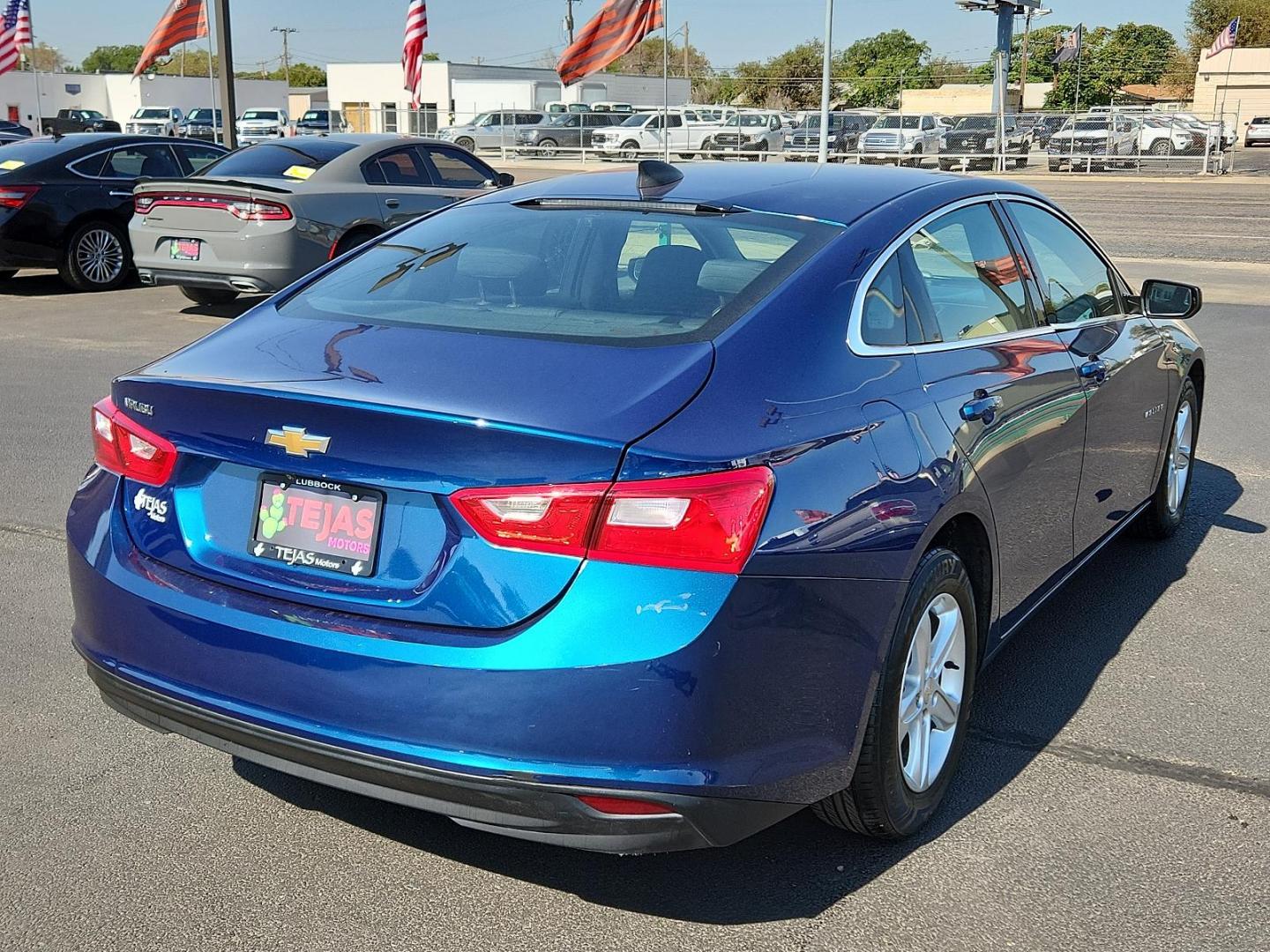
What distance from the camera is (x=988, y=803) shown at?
345 cm

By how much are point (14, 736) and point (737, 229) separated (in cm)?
249

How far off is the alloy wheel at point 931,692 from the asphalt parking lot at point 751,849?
19cm

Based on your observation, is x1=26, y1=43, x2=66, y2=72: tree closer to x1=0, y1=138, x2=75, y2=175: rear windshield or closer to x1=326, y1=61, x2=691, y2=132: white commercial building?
x1=326, y1=61, x2=691, y2=132: white commercial building

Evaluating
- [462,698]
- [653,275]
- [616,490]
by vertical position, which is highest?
[653,275]

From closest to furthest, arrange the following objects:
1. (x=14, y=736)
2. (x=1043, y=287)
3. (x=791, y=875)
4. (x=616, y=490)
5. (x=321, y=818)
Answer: (x=616, y=490) < (x=791, y=875) < (x=321, y=818) < (x=14, y=736) < (x=1043, y=287)

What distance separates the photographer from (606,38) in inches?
937

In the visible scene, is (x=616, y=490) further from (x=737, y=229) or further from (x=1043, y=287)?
(x=1043, y=287)

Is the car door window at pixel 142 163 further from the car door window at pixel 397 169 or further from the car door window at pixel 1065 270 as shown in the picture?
the car door window at pixel 1065 270

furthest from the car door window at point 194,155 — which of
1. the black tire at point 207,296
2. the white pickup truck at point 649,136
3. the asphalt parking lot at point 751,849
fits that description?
the white pickup truck at point 649,136

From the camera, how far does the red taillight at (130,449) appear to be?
2.92 m

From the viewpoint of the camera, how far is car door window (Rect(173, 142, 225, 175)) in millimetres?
14094

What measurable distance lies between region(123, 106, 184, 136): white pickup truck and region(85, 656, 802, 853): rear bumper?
157 feet

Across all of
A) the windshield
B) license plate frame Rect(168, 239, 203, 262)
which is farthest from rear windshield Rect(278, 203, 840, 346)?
the windshield

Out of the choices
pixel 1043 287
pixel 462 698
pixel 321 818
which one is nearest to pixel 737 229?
pixel 1043 287
